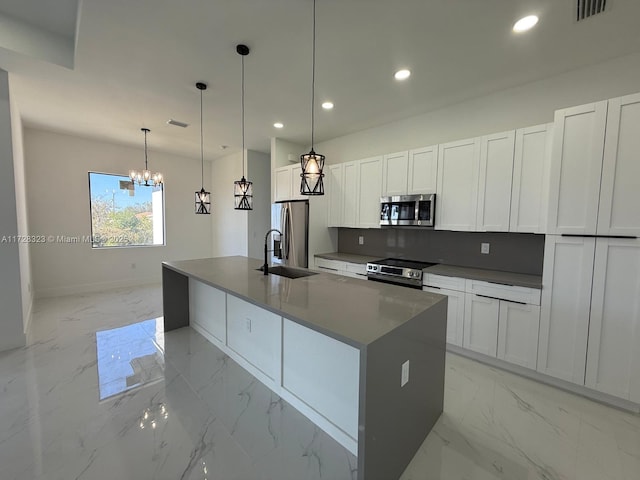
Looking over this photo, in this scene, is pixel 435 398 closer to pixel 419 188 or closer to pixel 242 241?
pixel 419 188

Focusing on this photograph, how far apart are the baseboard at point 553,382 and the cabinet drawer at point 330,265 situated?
1.70m

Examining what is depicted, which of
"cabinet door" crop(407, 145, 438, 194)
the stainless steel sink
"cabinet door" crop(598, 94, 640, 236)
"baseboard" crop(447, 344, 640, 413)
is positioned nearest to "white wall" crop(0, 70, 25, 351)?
the stainless steel sink

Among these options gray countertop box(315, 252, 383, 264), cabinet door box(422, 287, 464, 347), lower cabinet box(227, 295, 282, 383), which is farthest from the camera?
gray countertop box(315, 252, 383, 264)

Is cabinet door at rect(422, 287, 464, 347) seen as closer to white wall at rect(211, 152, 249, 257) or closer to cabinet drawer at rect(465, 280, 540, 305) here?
cabinet drawer at rect(465, 280, 540, 305)

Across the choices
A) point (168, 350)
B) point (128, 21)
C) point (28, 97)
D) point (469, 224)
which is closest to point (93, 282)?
point (28, 97)

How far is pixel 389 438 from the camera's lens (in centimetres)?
145

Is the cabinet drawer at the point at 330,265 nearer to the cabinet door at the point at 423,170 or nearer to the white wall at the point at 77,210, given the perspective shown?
the cabinet door at the point at 423,170

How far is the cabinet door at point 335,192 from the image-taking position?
4293mm

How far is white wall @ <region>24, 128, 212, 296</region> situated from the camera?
→ 4.79 metres

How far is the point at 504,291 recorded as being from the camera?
2627 millimetres

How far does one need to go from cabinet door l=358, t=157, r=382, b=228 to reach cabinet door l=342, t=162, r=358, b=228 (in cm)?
7

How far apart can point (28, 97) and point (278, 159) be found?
10.8ft

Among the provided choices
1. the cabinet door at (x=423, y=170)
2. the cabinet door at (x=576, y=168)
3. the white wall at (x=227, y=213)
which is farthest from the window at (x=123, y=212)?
the cabinet door at (x=576, y=168)

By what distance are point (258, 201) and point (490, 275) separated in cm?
475
